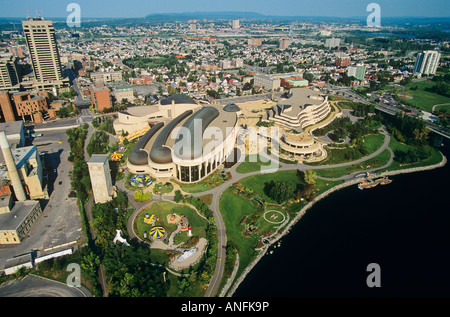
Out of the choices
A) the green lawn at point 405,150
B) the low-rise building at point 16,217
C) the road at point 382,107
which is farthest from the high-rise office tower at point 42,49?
the green lawn at point 405,150

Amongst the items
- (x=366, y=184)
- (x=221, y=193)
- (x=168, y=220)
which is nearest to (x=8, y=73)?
(x=168, y=220)

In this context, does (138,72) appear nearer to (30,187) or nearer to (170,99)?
(170,99)

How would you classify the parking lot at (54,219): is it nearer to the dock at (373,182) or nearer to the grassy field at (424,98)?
the dock at (373,182)

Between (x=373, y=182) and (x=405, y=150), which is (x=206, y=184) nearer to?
(x=373, y=182)

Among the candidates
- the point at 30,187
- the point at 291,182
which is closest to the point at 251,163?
the point at 291,182

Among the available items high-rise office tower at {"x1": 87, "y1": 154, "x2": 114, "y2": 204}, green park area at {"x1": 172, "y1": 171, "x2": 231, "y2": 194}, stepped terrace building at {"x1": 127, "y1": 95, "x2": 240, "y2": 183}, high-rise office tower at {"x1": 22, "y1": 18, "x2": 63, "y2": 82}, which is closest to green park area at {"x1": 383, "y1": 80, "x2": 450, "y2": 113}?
stepped terrace building at {"x1": 127, "y1": 95, "x2": 240, "y2": 183}
